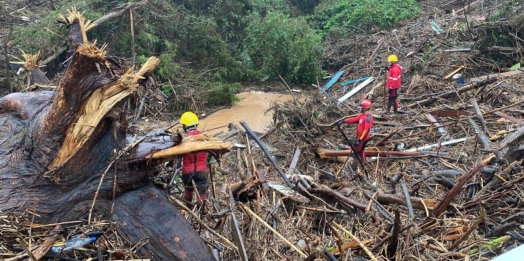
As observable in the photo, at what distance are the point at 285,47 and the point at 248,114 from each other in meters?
3.56

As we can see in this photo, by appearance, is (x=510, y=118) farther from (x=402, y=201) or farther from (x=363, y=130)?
(x=402, y=201)

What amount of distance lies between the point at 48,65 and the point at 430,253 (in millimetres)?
10549

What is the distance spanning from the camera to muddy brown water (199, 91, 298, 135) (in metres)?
11.4

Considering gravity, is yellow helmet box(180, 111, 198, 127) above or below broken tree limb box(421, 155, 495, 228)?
above

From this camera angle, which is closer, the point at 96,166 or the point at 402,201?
the point at 96,166

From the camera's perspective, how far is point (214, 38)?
1392 cm

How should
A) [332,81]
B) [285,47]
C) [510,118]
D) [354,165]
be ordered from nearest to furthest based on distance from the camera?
[354,165], [510,118], [332,81], [285,47]

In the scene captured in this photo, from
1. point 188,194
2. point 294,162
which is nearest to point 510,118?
point 294,162

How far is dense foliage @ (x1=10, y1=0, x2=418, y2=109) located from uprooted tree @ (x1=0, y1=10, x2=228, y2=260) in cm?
803

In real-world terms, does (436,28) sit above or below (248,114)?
above

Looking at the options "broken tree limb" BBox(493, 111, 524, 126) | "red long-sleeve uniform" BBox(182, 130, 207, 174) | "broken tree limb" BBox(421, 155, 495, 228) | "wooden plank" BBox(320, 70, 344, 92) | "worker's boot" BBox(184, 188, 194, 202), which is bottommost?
"wooden plank" BBox(320, 70, 344, 92)

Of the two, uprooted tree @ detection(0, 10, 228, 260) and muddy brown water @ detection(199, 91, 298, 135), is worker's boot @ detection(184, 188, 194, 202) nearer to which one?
uprooted tree @ detection(0, 10, 228, 260)

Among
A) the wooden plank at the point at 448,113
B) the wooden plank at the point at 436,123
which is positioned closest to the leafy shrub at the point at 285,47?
the wooden plank at the point at 448,113

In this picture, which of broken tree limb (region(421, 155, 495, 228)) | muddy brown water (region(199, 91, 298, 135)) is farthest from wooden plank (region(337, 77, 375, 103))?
broken tree limb (region(421, 155, 495, 228))
